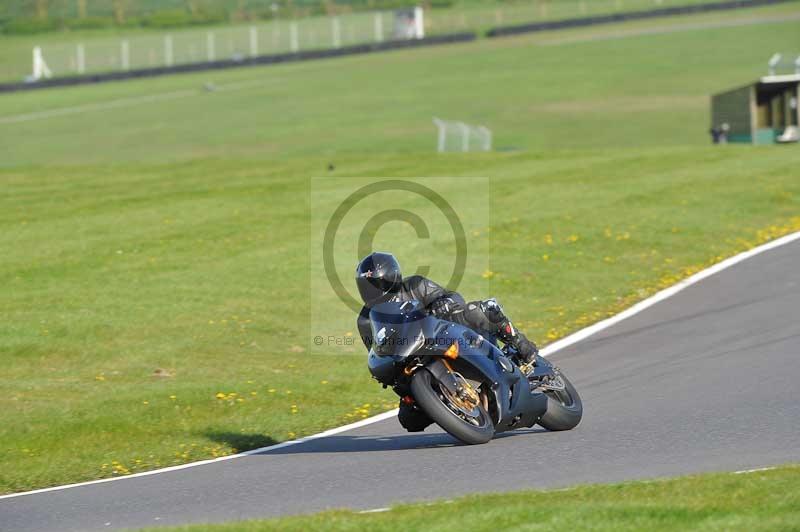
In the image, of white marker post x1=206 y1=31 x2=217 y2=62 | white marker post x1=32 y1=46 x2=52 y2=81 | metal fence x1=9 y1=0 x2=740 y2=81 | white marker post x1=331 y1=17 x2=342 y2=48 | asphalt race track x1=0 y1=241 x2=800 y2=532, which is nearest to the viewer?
asphalt race track x1=0 y1=241 x2=800 y2=532

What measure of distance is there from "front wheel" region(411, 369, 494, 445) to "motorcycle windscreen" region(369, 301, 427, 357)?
25cm

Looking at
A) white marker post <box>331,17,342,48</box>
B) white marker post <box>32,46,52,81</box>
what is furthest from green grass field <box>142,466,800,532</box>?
white marker post <box>331,17,342,48</box>

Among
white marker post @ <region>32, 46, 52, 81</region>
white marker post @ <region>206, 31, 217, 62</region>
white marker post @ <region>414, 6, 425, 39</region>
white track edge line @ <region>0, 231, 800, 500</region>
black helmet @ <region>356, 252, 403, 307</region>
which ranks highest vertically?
white marker post @ <region>414, 6, 425, 39</region>

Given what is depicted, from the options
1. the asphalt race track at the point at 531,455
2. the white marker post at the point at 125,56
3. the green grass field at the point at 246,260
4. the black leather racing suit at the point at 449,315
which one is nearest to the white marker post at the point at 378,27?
the white marker post at the point at 125,56

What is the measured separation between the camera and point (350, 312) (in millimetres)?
17609

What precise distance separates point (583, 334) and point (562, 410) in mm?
5125

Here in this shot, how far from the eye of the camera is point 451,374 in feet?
30.6

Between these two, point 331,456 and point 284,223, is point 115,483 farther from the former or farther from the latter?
point 284,223

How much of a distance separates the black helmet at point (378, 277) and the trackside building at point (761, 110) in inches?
1245

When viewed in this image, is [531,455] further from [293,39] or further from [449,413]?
[293,39]

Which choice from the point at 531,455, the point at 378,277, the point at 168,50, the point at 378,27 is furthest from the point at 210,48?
the point at 531,455

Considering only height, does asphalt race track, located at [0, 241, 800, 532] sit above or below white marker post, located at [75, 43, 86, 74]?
below

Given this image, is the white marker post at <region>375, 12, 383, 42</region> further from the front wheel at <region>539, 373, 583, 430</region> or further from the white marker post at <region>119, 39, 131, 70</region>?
the front wheel at <region>539, 373, 583, 430</region>

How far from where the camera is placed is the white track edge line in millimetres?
10164
